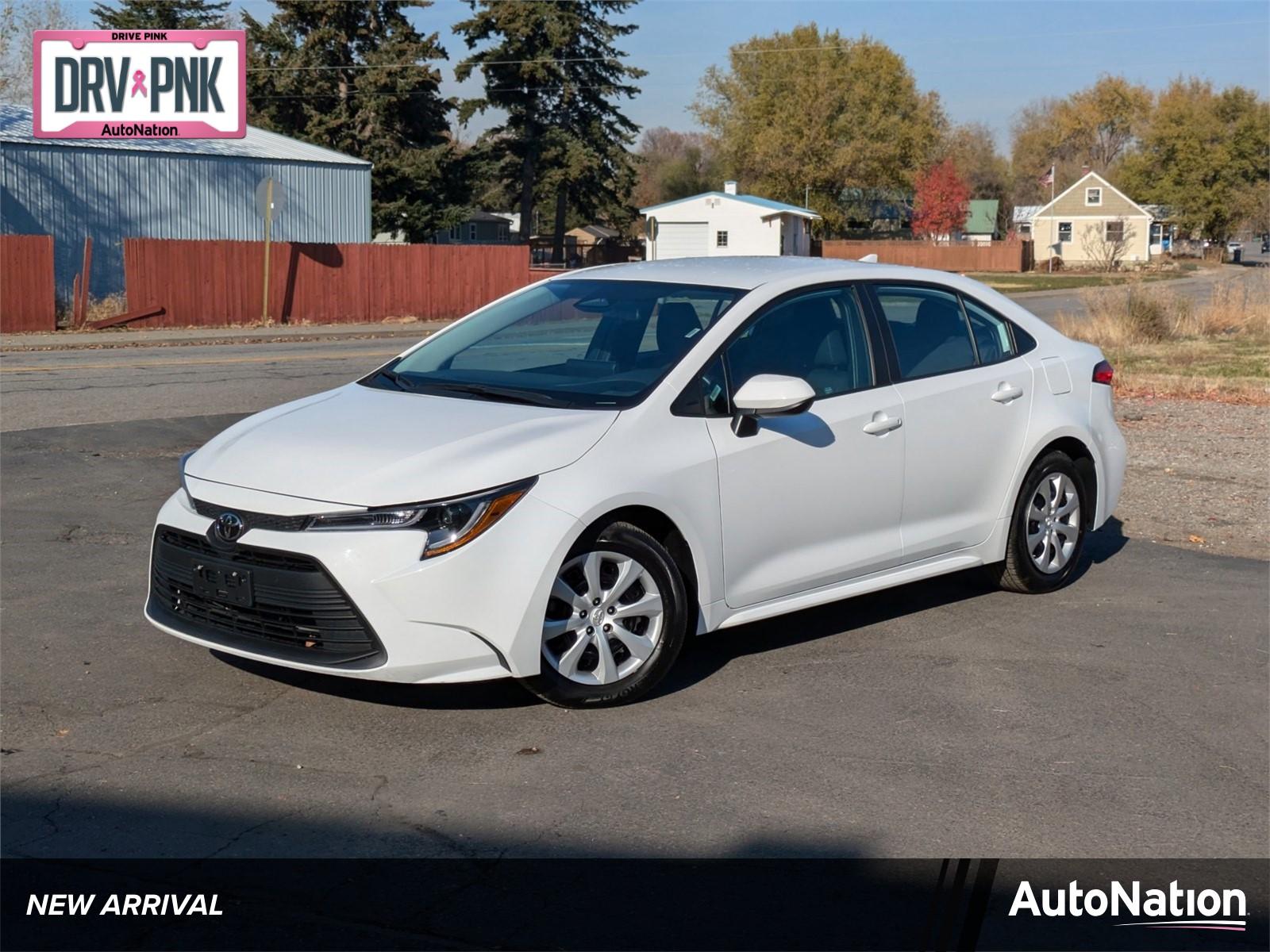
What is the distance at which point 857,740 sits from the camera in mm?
5328

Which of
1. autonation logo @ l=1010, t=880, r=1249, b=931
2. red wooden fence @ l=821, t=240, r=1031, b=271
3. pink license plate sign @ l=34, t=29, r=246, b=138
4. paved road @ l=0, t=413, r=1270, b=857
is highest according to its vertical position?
pink license plate sign @ l=34, t=29, r=246, b=138

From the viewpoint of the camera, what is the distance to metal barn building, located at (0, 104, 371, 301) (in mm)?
35281

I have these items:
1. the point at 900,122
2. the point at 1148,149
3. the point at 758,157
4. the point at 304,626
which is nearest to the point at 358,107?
the point at 758,157

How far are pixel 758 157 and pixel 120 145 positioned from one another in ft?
180

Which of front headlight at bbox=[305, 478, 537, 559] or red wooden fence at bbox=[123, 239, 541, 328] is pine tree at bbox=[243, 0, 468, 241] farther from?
front headlight at bbox=[305, 478, 537, 559]

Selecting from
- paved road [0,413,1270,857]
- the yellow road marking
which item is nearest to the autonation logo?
paved road [0,413,1270,857]

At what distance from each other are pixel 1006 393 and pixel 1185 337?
19341 mm

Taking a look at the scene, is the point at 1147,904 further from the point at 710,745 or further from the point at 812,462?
the point at 812,462

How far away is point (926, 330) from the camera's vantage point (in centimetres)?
711

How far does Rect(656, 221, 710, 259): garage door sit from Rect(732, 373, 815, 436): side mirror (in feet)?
207

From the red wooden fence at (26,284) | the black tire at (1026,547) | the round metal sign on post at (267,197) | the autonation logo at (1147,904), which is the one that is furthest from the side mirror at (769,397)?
the round metal sign on post at (267,197)

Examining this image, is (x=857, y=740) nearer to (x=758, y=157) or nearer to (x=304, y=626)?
(x=304, y=626)

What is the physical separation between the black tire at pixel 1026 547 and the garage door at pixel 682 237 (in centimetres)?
6135

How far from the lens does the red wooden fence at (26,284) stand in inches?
1155
